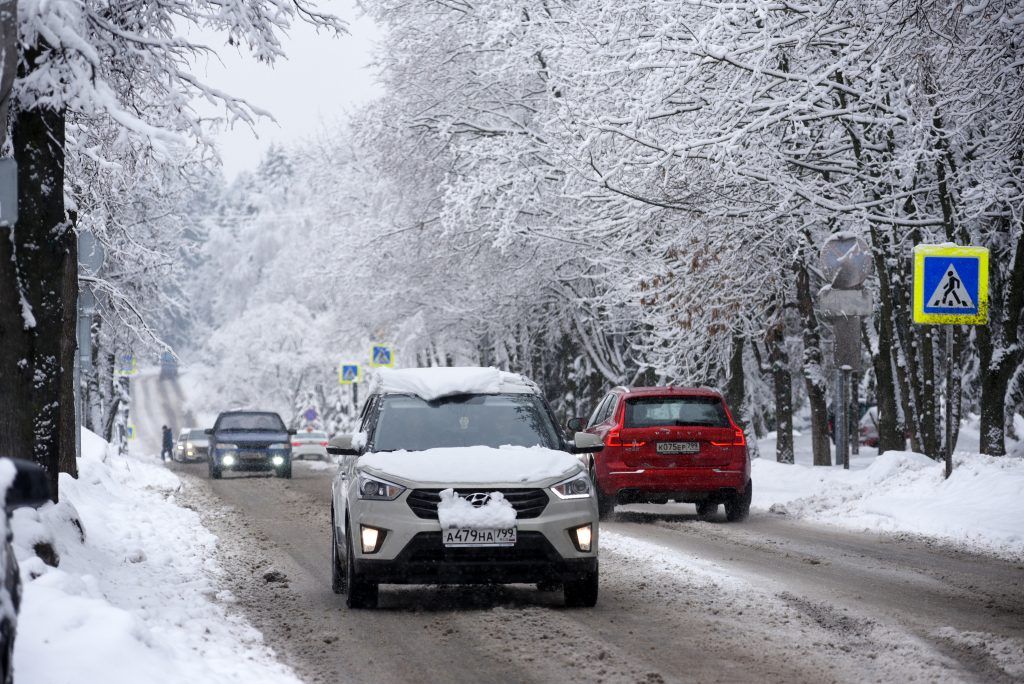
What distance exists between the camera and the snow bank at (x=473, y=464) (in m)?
10.6

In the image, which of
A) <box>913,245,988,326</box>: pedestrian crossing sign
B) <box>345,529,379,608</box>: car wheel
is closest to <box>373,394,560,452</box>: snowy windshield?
<box>345,529,379,608</box>: car wheel

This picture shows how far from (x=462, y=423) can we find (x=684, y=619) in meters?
2.55

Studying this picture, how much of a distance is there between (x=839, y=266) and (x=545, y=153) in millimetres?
8513

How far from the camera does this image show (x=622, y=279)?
98.8 feet

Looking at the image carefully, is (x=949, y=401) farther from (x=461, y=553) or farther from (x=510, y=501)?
(x=461, y=553)

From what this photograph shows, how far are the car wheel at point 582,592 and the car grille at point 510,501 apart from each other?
60 cm

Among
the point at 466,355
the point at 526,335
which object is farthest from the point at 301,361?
the point at 526,335

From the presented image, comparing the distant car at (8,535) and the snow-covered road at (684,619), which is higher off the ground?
the distant car at (8,535)

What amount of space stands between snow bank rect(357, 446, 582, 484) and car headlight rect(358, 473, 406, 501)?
8 centimetres

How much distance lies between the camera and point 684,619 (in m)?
10.1

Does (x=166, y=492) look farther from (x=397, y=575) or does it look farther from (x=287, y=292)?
(x=287, y=292)

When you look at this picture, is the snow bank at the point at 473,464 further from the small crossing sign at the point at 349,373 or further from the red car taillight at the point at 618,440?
the small crossing sign at the point at 349,373

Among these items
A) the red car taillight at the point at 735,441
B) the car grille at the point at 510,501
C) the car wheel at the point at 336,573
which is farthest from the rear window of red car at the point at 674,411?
the car grille at the point at 510,501

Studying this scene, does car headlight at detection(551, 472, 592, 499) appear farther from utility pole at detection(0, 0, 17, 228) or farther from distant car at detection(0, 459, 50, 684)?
distant car at detection(0, 459, 50, 684)
